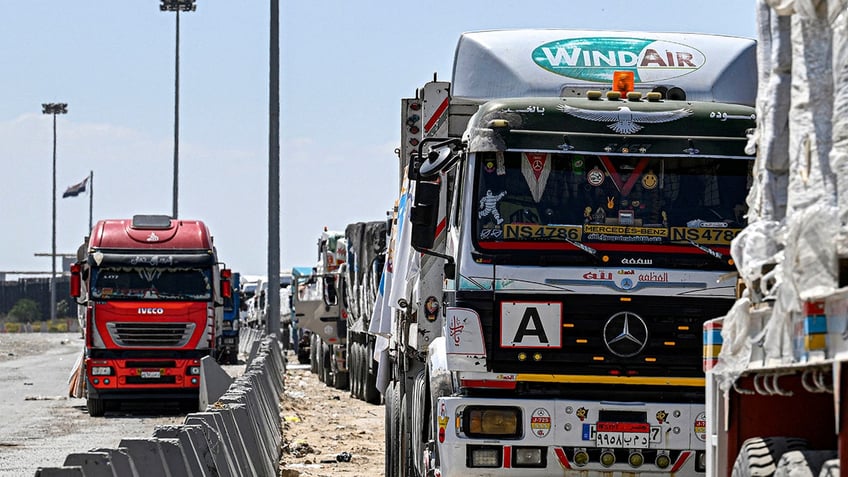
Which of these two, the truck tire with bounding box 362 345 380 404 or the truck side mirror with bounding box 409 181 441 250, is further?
the truck tire with bounding box 362 345 380 404

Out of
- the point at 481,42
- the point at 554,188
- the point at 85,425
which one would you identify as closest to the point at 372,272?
the point at 85,425

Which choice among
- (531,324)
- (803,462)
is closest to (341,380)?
(531,324)

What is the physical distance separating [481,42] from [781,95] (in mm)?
5749

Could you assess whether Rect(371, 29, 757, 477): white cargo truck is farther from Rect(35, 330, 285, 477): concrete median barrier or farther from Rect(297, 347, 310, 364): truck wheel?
Rect(297, 347, 310, 364): truck wheel

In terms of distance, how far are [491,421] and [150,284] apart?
55.0 ft

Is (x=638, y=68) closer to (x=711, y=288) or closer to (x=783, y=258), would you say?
(x=711, y=288)

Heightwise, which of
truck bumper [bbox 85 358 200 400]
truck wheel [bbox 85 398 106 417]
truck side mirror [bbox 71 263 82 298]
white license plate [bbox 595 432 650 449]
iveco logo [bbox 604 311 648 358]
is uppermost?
iveco logo [bbox 604 311 648 358]

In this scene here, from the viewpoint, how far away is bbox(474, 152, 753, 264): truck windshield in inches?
358

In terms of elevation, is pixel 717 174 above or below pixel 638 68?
below

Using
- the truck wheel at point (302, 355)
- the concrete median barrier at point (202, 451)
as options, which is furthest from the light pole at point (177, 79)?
the concrete median barrier at point (202, 451)

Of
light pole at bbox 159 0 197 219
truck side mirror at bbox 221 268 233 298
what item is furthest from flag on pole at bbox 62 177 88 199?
truck side mirror at bbox 221 268 233 298

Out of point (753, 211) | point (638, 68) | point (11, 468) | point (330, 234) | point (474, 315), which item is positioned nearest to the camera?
point (753, 211)

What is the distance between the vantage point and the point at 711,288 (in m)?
9.05

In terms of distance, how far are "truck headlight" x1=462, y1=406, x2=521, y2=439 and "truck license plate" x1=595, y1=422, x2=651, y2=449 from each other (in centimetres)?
52
